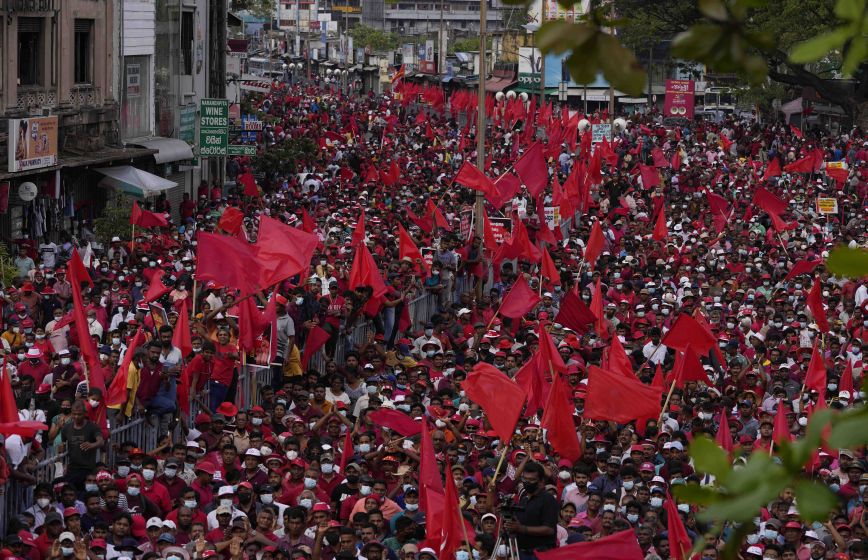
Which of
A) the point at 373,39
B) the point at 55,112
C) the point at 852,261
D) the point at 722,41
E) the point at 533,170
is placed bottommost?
the point at 533,170

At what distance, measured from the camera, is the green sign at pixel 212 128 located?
109 feet

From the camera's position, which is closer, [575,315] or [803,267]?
[575,315]

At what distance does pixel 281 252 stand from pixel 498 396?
4519 mm

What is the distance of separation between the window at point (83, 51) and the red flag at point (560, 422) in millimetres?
19361

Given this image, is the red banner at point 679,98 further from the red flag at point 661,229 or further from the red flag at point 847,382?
the red flag at point 847,382

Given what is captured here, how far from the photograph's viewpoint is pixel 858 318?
1948 centimetres

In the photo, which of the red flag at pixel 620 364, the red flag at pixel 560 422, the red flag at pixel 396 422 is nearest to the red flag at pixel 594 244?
the red flag at pixel 620 364

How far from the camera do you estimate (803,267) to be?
22734 mm

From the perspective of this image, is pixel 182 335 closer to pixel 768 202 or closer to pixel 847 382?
pixel 847 382

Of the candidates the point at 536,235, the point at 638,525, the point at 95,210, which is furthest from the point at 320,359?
the point at 95,210

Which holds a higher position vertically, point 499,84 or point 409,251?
point 499,84

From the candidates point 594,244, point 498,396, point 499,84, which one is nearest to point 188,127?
point 594,244

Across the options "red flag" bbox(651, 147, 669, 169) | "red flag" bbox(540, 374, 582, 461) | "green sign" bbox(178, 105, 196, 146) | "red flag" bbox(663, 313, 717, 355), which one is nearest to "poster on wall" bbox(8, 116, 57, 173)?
"green sign" bbox(178, 105, 196, 146)

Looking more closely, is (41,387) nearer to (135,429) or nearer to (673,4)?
(135,429)
